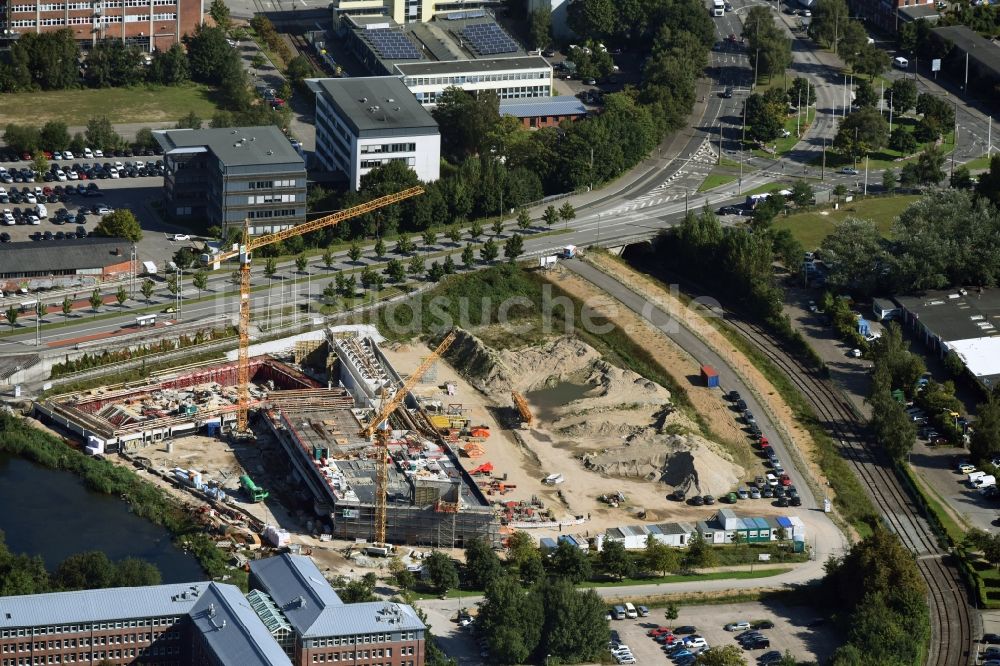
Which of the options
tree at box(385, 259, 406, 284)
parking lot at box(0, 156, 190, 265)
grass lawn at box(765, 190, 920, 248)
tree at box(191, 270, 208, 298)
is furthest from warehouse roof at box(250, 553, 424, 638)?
grass lawn at box(765, 190, 920, 248)

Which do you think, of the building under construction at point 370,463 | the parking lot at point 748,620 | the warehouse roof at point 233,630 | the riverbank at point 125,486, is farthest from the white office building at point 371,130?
the warehouse roof at point 233,630

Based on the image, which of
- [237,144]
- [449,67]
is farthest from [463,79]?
[237,144]

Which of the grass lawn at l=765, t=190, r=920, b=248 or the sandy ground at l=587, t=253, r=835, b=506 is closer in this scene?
the sandy ground at l=587, t=253, r=835, b=506

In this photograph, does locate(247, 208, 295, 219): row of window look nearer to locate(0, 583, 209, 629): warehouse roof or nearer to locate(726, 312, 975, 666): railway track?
locate(726, 312, 975, 666): railway track

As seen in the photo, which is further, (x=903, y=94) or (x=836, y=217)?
(x=903, y=94)

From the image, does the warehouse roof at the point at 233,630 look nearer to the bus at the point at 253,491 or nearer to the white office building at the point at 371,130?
the bus at the point at 253,491

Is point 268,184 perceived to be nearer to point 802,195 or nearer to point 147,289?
point 147,289

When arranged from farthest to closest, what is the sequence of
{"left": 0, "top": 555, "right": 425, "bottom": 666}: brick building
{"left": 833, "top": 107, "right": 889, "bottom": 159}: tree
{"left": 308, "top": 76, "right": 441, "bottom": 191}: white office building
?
{"left": 833, "top": 107, "right": 889, "bottom": 159}: tree < {"left": 308, "top": 76, "right": 441, "bottom": 191}: white office building < {"left": 0, "top": 555, "right": 425, "bottom": 666}: brick building
